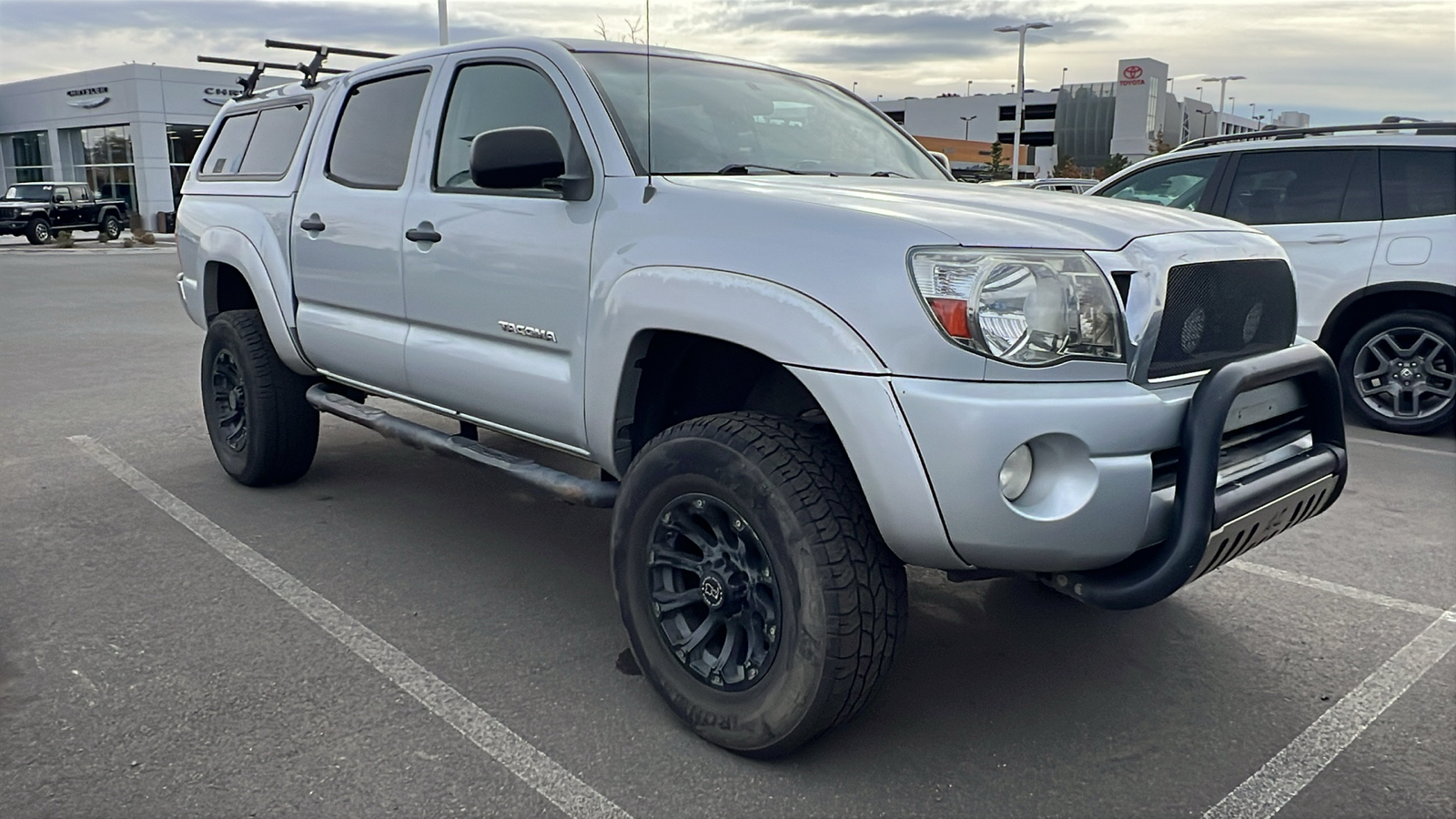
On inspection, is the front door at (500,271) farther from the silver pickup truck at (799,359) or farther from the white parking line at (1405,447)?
the white parking line at (1405,447)

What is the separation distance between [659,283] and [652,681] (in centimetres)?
109

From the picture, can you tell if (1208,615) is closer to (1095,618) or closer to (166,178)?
(1095,618)

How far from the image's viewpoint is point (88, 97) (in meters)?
46.8

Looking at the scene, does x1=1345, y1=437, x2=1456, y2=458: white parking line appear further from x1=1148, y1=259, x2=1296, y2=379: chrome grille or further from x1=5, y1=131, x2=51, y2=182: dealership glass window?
x1=5, y1=131, x2=51, y2=182: dealership glass window

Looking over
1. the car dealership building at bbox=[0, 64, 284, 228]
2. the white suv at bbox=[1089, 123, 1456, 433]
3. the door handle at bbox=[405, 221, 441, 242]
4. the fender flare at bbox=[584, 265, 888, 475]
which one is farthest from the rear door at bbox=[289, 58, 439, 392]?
the car dealership building at bbox=[0, 64, 284, 228]

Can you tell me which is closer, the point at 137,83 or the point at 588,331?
the point at 588,331

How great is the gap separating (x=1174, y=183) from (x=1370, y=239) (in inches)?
51.6

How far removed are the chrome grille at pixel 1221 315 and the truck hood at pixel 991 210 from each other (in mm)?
138

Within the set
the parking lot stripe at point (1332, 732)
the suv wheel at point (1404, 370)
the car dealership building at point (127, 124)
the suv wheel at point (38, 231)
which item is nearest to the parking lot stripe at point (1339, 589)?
the parking lot stripe at point (1332, 732)

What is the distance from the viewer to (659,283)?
2969 millimetres

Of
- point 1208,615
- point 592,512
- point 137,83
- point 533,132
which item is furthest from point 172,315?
point 137,83

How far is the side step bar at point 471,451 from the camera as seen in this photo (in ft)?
11.2

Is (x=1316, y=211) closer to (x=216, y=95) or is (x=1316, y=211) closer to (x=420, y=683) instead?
(x=420, y=683)

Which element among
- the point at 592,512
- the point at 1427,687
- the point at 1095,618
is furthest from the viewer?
the point at 592,512
